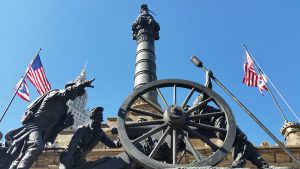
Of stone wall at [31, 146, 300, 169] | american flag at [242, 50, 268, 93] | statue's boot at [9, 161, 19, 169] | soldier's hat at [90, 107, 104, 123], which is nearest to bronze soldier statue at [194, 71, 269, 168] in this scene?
soldier's hat at [90, 107, 104, 123]

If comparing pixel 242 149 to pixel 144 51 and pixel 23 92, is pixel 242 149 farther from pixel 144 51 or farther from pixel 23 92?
pixel 144 51

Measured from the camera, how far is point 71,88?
6.51m

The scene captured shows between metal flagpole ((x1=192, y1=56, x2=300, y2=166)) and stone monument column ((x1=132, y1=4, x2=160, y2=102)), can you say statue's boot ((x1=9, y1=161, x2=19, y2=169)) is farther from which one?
stone monument column ((x1=132, y1=4, x2=160, y2=102))

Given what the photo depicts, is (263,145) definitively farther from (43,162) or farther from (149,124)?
(149,124)

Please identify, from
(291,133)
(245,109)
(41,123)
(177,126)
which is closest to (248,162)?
(291,133)

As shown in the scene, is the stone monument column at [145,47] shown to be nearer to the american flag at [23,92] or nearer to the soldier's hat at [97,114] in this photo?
the american flag at [23,92]

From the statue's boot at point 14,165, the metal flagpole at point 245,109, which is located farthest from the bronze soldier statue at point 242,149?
the statue's boot at point 14,165

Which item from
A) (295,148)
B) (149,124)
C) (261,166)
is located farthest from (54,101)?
(295,148)

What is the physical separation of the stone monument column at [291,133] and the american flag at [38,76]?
7.75 metres

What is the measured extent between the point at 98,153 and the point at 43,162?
1750 mm

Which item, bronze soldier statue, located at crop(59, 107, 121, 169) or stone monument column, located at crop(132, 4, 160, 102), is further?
stone monument column, located at crop(132, 4, 160, 102)

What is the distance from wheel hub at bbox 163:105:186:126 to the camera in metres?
6.14

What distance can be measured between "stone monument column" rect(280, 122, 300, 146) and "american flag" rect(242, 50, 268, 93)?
56.9 inches

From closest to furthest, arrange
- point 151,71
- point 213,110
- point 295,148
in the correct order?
1. point 213,110
2. point 295,148
3. point 151,71
